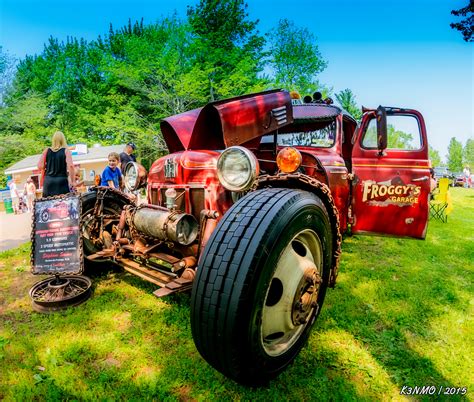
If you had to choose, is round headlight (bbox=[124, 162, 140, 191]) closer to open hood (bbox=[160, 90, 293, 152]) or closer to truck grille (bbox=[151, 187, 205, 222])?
open hood (bbox=[160, 90, 293, 152])

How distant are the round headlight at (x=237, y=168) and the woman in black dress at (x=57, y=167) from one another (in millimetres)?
3310

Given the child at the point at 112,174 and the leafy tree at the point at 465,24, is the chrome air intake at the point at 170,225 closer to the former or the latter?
the child at the point at 112,174

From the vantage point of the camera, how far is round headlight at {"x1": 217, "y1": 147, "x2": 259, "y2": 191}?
7.41 feet

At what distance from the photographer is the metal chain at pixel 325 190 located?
2.43 metres

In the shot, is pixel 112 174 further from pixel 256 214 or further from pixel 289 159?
pixel 256 214

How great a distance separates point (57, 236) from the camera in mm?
3377

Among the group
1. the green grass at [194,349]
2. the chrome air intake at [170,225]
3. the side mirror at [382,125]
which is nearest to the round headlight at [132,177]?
the chrome air intake at [170,225]

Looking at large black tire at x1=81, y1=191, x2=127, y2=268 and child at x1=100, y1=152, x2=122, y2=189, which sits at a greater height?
child at x1=100, y1=152, x2=122, y2=189

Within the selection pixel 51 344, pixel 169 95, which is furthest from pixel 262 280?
pixel 169 95

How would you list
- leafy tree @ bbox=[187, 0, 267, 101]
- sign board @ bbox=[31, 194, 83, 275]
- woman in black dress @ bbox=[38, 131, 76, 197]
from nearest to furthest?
1. sign board @ bbox=[31, 194, 83, 275]
2. woman in black dress @ bbox=[38, 131, 76, 197]
3. leafy tree @ bbox=[187, 0, 267, 101]

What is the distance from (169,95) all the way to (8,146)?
68.8 ft

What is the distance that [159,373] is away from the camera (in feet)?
7.24

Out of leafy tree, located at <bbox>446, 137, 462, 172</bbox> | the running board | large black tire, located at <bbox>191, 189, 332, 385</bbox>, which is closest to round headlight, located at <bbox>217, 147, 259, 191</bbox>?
large black tire, located at <bbox>191, 189, 332, 385</bbox>

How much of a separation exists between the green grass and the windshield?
180 centimetres
